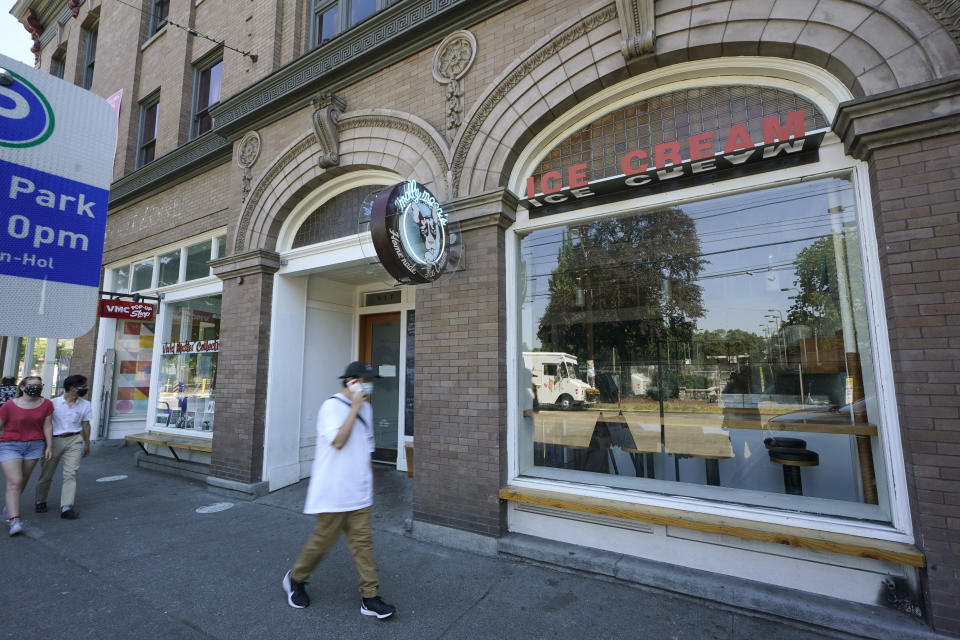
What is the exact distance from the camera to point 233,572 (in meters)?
4.24

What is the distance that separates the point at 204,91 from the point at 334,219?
622 centimetres

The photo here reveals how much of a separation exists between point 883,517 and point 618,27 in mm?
4751

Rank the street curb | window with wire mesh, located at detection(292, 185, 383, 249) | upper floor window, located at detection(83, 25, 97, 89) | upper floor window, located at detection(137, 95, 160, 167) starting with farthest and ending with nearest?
upper floor window, located at detection(83, 25, 97, 89)
upper floor window, located at detection(137, 95, 160, 167)
window with wire mesh, located at detection(292, 185, 383, 249)
the street curb

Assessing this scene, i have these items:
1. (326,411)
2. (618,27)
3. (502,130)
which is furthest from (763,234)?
(326,411)

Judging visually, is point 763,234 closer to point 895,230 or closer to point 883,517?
point 895,230

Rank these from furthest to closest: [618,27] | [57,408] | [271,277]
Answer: [271,277], [57,408], [618,27]

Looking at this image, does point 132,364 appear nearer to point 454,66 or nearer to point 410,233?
point 410,233

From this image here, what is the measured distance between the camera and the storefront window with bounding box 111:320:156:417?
11.1 meters

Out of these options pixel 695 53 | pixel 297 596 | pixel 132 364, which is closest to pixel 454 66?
pixel 695 53

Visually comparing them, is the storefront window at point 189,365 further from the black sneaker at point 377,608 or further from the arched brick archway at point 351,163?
the black sneaker at point 377,608

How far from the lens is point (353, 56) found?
6367 millimetres

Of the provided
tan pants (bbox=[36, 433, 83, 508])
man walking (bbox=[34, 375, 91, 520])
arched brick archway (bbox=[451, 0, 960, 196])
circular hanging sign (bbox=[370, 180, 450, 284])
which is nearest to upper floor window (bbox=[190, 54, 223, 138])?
man walking (bbox=[34, 375, 91, 520])

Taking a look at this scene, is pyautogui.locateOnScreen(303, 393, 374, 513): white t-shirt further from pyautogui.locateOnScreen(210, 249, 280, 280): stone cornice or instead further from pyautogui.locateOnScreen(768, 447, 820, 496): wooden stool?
pyautogui.locateOnScreen(210, 249, 280, 280): stone cornice

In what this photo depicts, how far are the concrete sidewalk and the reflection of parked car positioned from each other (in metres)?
1.44
